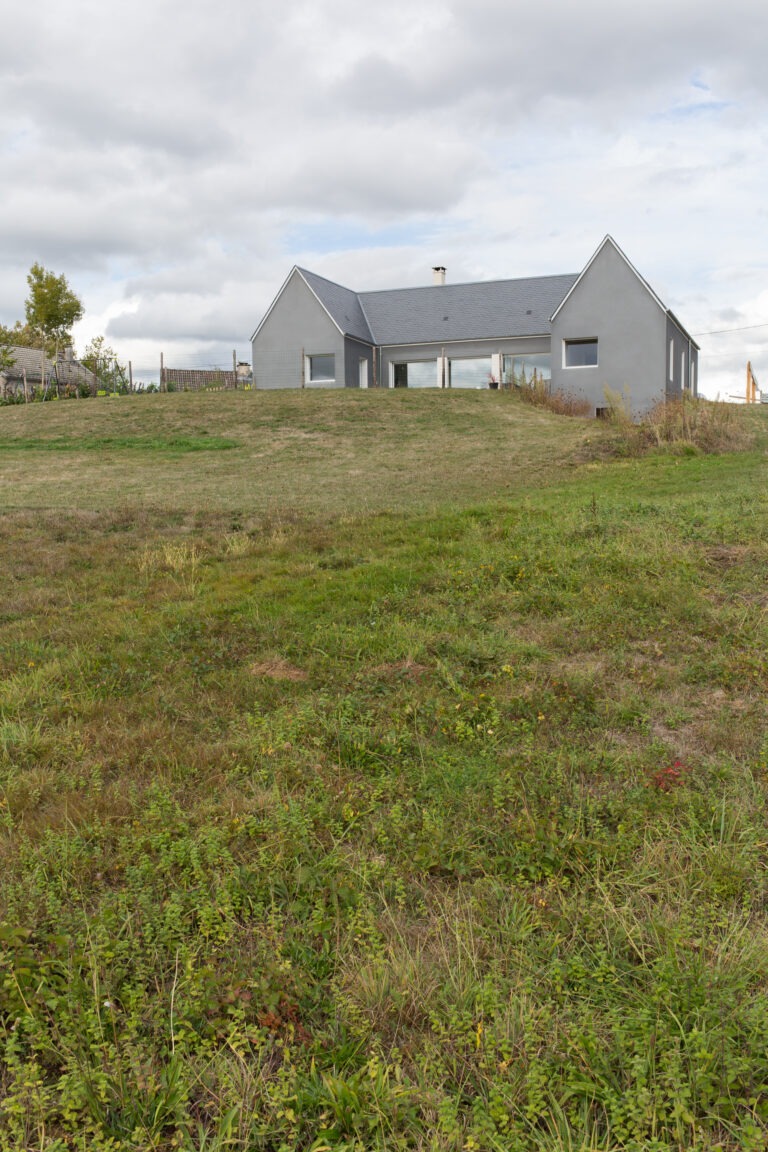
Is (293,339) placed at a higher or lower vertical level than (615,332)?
higher

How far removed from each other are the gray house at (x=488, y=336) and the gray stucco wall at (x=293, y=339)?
0.04 m

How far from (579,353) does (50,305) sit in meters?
32.2

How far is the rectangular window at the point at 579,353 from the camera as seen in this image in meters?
31.7

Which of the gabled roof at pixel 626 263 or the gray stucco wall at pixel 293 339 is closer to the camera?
the gabled roof at pixel 626 263

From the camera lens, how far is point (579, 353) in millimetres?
31938

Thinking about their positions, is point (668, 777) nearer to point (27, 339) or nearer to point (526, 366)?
point (526, 366)

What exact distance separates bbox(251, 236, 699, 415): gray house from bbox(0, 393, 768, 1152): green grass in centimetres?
2433

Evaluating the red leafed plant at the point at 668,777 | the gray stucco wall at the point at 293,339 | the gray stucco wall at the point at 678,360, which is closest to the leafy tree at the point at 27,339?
the gray stucco wall at the point at 293,339

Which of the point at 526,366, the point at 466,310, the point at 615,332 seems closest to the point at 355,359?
the point at 466,310

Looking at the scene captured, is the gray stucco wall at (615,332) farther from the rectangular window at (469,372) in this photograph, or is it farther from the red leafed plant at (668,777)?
the red leafed plant at (668,777)

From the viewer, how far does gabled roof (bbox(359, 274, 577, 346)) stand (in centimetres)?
3403

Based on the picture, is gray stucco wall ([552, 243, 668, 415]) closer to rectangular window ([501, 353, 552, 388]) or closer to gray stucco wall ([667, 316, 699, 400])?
gray stucco wall ([667, 316, 699, 400])

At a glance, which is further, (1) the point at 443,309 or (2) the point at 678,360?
(1) the point at 443,309

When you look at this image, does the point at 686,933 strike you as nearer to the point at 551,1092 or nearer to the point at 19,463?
the point at 551,1092
